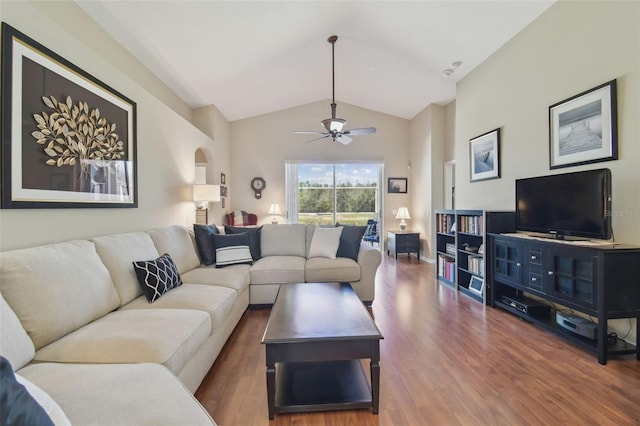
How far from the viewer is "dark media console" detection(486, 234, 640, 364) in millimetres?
2109

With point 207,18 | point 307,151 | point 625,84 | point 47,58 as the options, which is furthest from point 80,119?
point 307,151

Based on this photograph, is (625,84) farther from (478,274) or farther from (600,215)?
(478,274)

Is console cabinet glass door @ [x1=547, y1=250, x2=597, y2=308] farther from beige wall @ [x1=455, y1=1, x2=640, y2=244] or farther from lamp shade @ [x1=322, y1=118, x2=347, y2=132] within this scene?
lamp shade @ [x1=322, y1=118, x2=347, y2=132]

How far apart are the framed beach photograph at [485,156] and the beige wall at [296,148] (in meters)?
2.39

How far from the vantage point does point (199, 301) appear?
81.7 inches

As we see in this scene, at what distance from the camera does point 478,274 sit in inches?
144

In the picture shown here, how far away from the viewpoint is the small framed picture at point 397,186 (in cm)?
687

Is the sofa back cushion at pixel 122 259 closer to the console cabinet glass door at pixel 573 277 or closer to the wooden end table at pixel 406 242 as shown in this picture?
the console cabinet glass door at pixel 573 277

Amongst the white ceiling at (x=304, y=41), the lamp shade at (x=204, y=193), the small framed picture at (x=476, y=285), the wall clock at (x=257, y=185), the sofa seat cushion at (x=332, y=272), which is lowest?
the small framed picture at (x=476, y=285)

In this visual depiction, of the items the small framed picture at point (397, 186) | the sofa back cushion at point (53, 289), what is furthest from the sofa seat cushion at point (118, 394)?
the small framed picture at point (397, 186)

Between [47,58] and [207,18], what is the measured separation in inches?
62.8

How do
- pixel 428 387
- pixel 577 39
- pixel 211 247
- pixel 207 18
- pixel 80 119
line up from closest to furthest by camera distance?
pixel 428 387 < pixel 80 119 < pixel 577 39 < pixel 207 18 < pixel 211 247

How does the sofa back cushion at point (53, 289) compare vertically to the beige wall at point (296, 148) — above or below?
below

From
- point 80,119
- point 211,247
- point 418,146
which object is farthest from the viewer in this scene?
point 418,146
